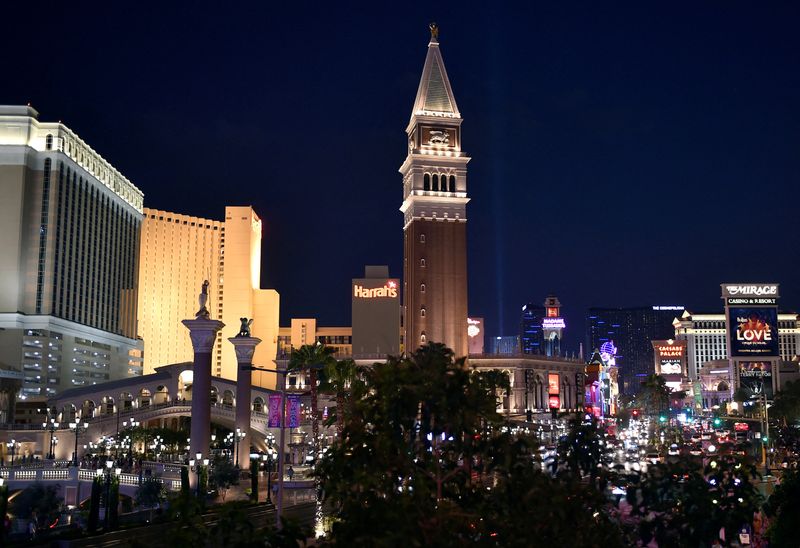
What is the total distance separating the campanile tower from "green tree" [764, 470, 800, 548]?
10185 centimetres

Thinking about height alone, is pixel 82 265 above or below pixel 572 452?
above

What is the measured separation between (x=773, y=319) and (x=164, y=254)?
378 feet

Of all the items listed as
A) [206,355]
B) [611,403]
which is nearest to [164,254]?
[611,403]

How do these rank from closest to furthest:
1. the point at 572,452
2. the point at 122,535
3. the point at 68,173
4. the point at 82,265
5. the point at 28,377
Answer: the point at 572,452
the point at 122,535
the point at 28,377
the point at 68,173
the point at 82,265

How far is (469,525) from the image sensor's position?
742 inches

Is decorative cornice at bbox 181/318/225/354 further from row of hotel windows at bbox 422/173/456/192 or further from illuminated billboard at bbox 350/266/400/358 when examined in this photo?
row of hotel windows at bbox 422/173/456/192

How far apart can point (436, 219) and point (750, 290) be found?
57399 millimetres

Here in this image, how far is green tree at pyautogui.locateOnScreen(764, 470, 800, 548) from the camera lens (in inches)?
1157

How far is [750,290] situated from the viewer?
153250mm

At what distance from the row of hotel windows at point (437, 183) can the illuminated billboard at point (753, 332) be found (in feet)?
165

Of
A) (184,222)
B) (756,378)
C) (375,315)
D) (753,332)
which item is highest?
(184,222)

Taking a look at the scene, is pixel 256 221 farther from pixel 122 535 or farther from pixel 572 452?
pixel 572 452

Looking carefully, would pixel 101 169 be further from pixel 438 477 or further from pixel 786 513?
pixel 438 477

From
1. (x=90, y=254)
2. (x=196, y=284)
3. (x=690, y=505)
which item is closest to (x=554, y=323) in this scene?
(x=196, y=284)
